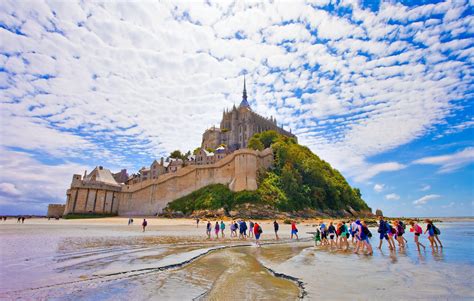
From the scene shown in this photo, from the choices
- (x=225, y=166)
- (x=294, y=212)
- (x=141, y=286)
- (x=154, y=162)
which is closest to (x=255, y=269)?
(x=141, y=286)

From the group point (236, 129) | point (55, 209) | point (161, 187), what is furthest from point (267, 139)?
point (55, 209)

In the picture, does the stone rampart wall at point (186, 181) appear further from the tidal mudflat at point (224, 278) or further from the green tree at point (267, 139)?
the tidal mudflat at point (224, 278)

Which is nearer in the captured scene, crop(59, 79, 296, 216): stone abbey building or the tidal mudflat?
the tidal mudflat

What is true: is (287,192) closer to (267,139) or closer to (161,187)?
(161,187)

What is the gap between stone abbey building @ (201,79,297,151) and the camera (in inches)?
3049

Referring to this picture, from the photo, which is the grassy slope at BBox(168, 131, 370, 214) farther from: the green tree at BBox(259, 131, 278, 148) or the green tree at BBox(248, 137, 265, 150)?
the green tree at BBox(259, 131, 278, 148)

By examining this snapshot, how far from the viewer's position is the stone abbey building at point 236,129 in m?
77.4

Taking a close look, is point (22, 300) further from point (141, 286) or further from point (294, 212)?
point (294, 212)

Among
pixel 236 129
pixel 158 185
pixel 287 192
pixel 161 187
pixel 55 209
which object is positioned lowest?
pixel 55 209

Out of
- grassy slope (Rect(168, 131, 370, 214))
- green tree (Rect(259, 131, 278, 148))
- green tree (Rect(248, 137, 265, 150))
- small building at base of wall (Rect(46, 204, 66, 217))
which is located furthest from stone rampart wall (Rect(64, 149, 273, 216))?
green tree (Rect(259, 131, 278, 148))

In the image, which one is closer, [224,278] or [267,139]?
[224,278]

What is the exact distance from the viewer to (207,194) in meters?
47.0

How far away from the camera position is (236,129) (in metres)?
80.2

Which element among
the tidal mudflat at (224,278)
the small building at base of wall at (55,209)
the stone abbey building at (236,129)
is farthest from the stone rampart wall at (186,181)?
the tidal mudflat at (224,278)
